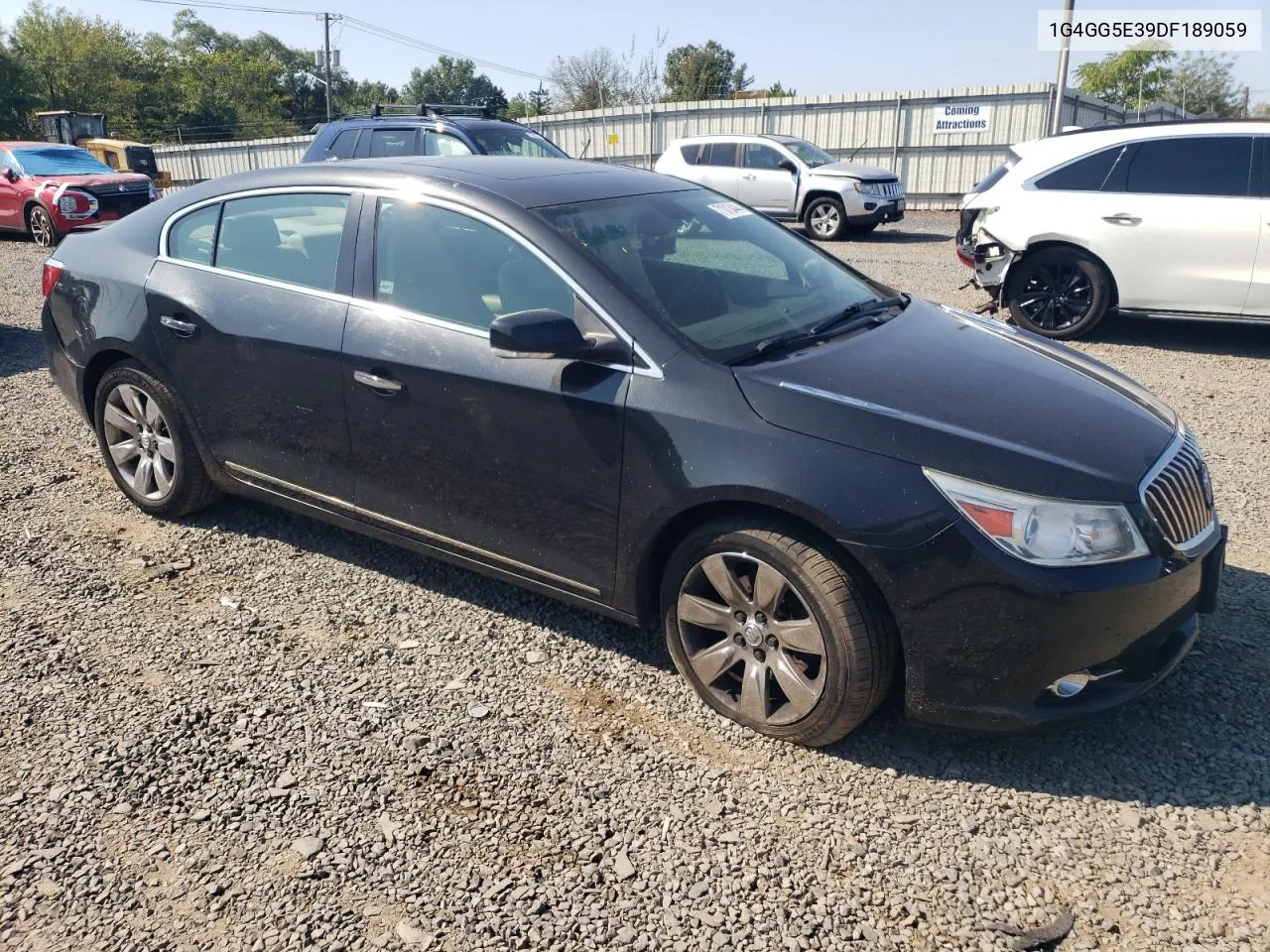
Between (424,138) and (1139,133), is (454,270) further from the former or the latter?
(424,138)

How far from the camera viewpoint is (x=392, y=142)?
Answer: 39.7 ft

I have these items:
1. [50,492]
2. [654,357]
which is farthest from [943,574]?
[50,492]

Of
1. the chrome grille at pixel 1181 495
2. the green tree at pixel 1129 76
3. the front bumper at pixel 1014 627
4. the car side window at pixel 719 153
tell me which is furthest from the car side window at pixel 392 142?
the green tree at pixel 1129 76

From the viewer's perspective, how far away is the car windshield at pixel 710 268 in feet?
11.0

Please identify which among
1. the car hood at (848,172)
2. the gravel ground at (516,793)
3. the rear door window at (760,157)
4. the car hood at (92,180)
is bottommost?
the gravel ground at (516,793)

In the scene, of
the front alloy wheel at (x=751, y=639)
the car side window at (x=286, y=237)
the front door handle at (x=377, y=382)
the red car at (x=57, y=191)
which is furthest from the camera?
the red car at (x=57, y=191)

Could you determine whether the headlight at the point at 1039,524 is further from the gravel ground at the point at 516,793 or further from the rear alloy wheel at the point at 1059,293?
the rear alloy wheel at the point at 1059,293

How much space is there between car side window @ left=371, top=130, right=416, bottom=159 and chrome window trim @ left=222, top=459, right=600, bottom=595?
8.58 m

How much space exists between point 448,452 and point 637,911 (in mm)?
1751

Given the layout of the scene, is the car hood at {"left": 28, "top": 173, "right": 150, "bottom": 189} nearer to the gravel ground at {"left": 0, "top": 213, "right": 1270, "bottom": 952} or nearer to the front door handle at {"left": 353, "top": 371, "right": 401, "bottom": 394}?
the gravel ground at {"left": 0, "top": 213, "right": 1270, "bottom": 952}

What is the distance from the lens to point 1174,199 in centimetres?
789

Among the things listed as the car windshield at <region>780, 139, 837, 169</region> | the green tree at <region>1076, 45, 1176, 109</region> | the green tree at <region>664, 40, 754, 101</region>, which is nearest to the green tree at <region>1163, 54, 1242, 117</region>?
the green tree at <region>1076, 45, 1176, 109</region>

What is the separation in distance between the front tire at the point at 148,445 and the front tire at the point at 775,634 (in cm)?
257

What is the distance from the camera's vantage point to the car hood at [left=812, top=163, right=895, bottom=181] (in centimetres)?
1606
